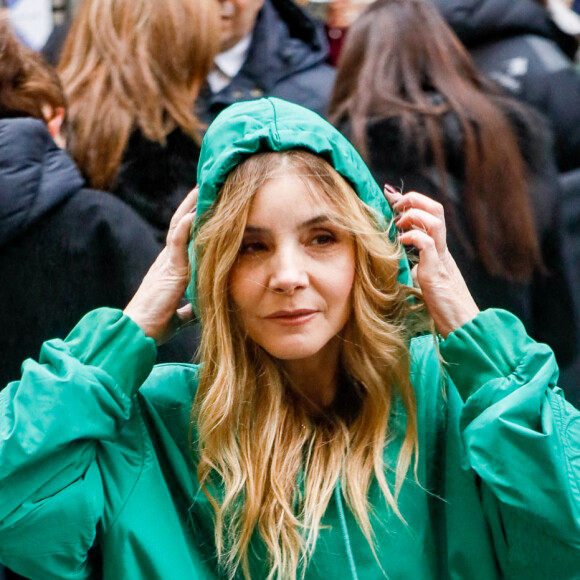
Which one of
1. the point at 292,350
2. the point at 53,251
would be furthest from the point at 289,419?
the point at 53,251

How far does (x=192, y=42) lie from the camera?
2666mm

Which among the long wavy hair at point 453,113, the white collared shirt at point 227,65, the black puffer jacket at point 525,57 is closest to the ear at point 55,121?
the white collared shirt at point 227,65

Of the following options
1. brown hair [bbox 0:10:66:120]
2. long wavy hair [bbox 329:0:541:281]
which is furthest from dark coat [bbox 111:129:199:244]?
long wavy hair [bbox 329:0:541:281]

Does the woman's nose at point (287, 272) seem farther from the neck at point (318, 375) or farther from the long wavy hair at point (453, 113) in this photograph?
the long wavy hair at point (453, 113)

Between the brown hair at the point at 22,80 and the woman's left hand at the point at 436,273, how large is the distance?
104cm

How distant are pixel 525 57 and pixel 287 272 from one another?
4.62 feet

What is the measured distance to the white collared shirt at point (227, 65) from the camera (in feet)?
10.0

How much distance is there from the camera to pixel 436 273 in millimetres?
1905

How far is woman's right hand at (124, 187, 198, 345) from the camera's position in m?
1.96

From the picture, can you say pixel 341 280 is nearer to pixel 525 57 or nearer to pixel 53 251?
pixel 53 251

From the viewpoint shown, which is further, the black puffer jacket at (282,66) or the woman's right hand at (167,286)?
the black puffer jacket at (282,66)

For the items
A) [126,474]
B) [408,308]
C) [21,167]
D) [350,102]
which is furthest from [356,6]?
[126,474]

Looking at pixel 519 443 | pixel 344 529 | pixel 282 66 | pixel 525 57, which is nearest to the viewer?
pixel 519 443

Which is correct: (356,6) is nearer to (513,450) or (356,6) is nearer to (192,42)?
(192,42)
